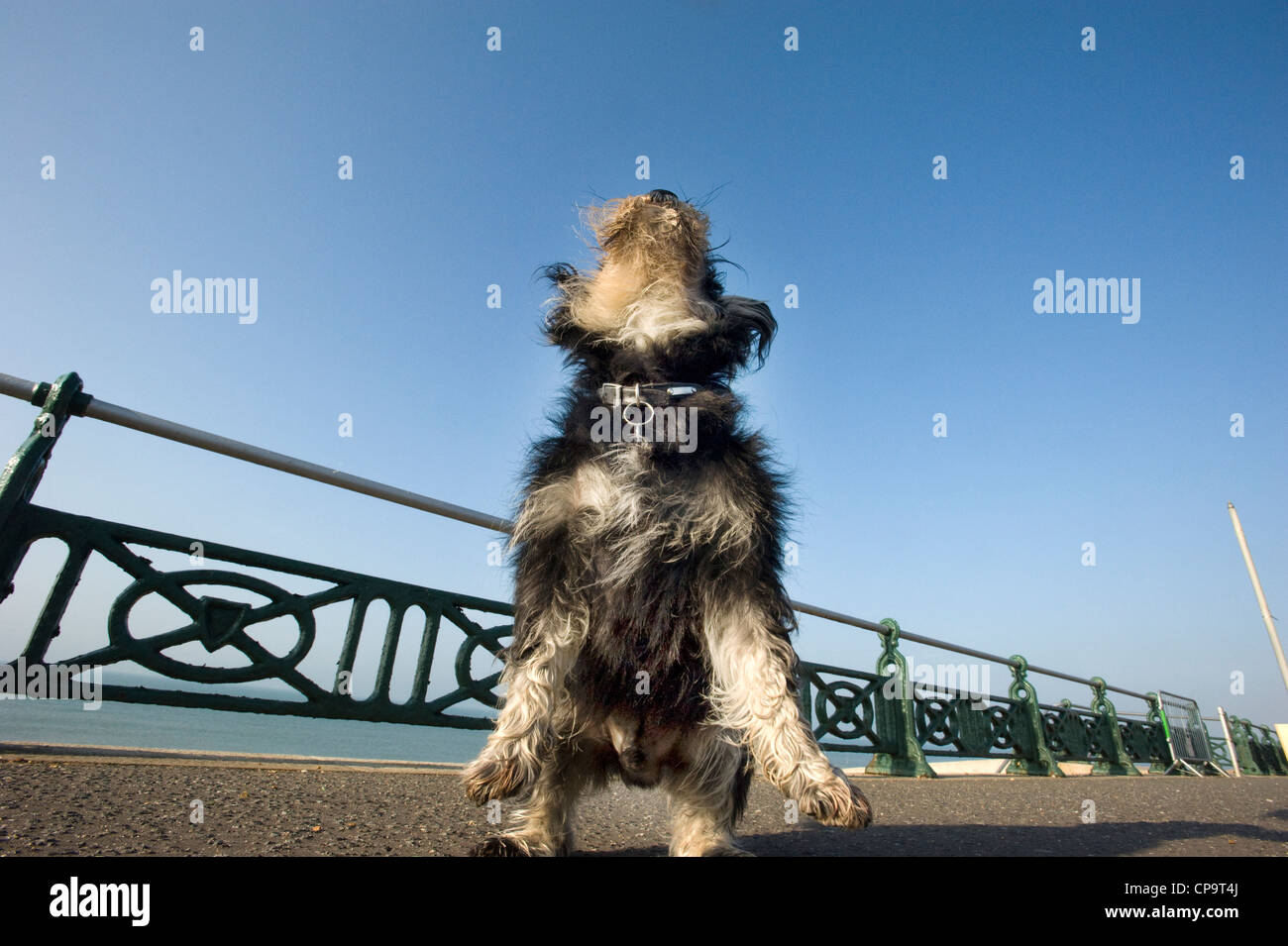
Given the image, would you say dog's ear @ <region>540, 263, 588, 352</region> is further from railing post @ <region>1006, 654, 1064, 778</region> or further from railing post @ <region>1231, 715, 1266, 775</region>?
railing post @ <region>1231, 715, 1266, 775</region>

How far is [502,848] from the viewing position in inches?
68.3

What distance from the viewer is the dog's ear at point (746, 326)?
90.3 inches

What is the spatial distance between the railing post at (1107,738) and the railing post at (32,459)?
1200 centimetres

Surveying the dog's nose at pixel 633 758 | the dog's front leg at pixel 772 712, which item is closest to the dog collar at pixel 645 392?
the dog's front leg at pixel 772 712

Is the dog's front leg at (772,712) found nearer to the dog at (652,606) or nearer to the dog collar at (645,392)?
the dog at (652,606)

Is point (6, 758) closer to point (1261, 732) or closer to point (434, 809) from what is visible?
point (434, 809)

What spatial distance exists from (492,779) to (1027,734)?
816cm

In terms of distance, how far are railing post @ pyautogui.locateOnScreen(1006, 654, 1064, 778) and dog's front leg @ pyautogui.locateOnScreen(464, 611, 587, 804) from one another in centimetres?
748

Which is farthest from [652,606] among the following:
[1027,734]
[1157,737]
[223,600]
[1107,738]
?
[1157,737]

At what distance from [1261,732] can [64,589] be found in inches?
938
